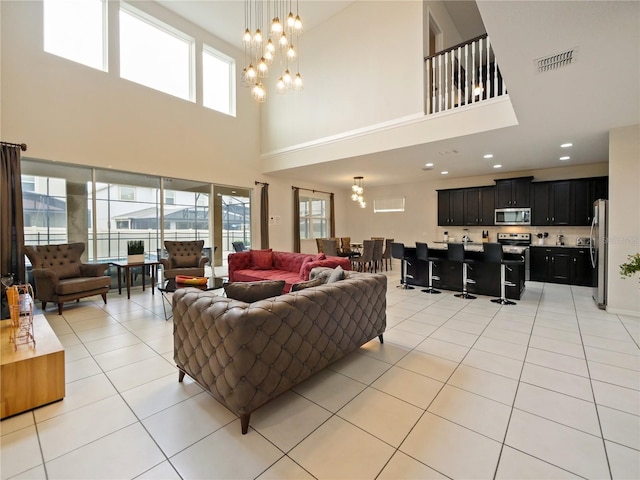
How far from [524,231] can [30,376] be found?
899cm

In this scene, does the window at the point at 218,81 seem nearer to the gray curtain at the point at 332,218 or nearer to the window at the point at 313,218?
the window at the point at 313,218

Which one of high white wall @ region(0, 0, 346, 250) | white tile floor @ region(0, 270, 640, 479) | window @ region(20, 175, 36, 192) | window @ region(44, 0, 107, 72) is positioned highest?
window @ region(44, 0, 107, 72)

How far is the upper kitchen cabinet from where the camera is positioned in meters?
6.96

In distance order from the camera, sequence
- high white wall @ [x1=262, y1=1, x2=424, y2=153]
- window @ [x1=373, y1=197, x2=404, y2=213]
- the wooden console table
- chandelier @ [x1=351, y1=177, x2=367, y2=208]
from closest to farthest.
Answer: the wooden console table, high white wall @ [x1=262, y1=1, x2=424, y2=153], window @ [x1=373, y1=197, x2=404, y2=213], chandelier @ [x1=351, y1=177, x2=367, y2=208]

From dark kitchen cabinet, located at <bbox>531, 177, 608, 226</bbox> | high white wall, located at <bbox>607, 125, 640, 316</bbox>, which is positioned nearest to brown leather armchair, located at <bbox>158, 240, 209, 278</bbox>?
high white wall, located at <bbox>607, 125, 640, 316</bbox>

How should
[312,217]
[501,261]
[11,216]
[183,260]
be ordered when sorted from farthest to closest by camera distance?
[312,217] → [183,260] → [501,261] → [11,216]

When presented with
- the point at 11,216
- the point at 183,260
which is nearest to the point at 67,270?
the point at 11,216

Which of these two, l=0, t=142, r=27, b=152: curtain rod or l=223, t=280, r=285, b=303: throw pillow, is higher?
l=0, t=142, r=27, b=152: curtain rod

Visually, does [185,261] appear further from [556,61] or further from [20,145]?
[556,61]

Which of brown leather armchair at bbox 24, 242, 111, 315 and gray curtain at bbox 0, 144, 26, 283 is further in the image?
gray curtain at bbox 0, 144, 26, 283

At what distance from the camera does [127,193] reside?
5781 millimetres

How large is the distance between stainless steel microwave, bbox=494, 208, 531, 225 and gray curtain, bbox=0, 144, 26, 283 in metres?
9.70

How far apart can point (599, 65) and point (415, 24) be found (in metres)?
3.59

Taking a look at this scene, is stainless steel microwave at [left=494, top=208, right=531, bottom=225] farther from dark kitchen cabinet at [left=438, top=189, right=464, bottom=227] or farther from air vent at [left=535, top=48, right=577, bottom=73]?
air vent at [left=535, top=48, right=577, bottom=73]
